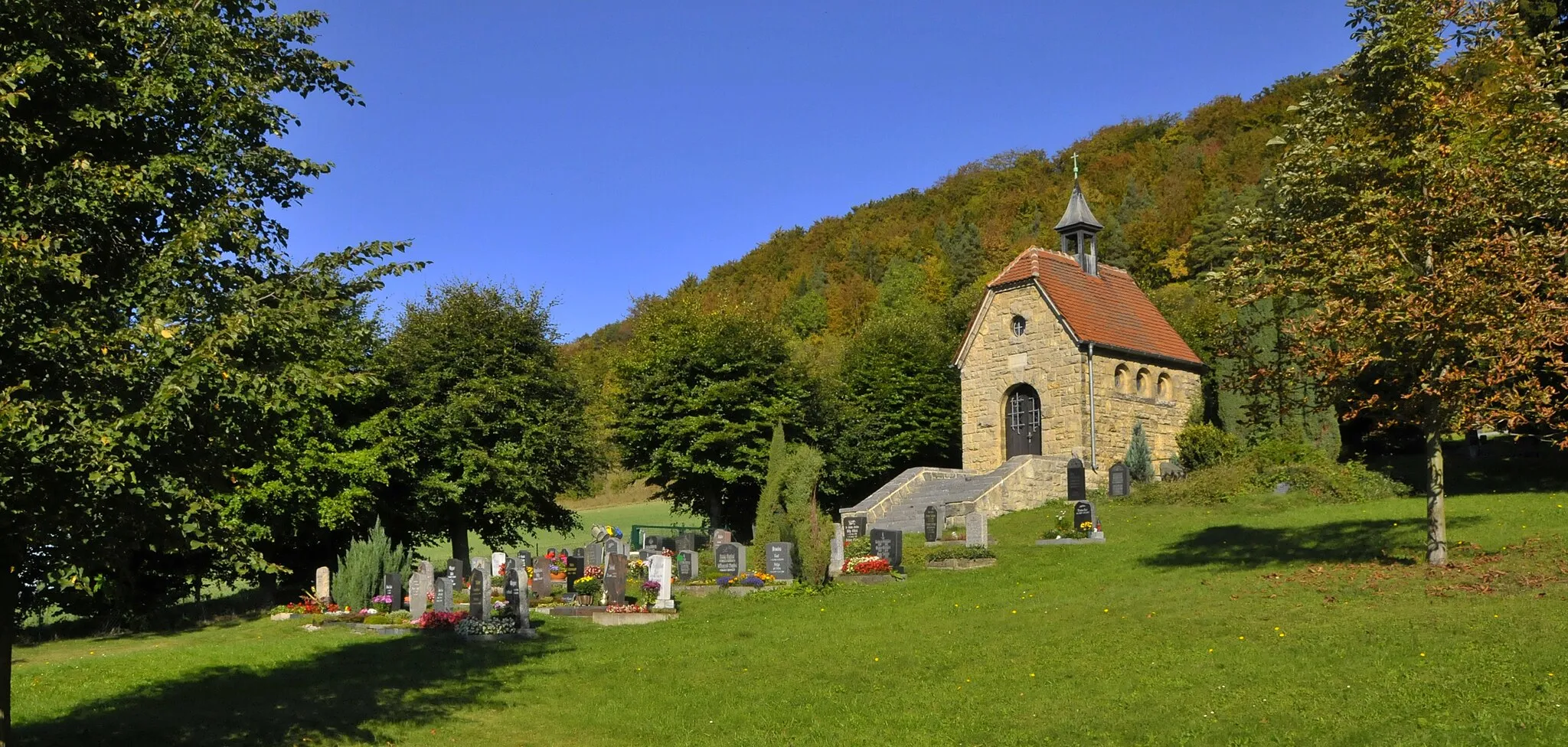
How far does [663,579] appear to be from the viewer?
19766 mm

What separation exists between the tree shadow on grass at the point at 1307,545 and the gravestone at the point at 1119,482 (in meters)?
7.35

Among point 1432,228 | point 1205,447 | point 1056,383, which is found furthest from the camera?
point 1056,383

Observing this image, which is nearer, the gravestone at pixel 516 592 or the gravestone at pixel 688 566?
the gravestone at pixel 516 592

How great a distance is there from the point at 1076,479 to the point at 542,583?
14485 millimetres

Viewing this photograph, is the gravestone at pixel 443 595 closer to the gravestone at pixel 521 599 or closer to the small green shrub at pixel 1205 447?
the gravestone at pixel 521 599

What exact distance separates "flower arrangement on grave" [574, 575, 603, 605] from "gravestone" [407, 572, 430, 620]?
3.03m

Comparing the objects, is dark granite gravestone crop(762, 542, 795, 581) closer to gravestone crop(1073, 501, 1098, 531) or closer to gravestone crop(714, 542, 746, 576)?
gravestone crop(714, 542, 746, 576)

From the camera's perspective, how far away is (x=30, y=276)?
24.0 ft

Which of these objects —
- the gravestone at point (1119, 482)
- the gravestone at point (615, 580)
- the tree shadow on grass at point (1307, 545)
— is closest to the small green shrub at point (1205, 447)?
the gravestone at point (1119, 482)

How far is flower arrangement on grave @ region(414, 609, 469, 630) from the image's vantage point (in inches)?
745

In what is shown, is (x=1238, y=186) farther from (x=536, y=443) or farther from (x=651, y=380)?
(x=536, y=443)

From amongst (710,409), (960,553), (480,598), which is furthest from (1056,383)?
(480,598)

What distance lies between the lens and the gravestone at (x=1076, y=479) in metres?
30.1

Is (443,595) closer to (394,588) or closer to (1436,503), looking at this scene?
(394,588)
